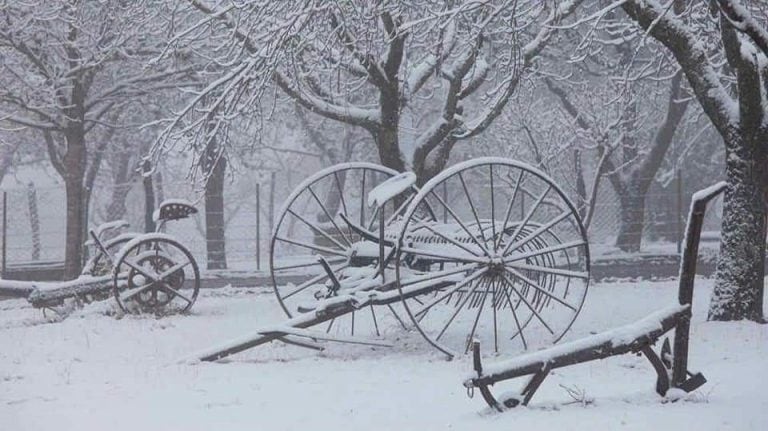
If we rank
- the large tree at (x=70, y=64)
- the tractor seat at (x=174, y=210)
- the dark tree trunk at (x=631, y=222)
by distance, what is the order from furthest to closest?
the dark tree trunk at (x=631, y=222), the large tree at (x=70, y=64), the tractor seat at (x=174, y=210)

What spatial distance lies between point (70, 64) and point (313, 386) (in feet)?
34.6

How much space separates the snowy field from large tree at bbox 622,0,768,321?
1.40 feet

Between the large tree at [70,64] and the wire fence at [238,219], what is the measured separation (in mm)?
1838

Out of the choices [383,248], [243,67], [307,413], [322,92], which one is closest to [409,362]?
[383,248]

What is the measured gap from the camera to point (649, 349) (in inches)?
226

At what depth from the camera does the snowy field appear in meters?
5.50

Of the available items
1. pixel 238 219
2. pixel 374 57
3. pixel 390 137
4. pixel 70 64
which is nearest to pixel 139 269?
pixel 390 137

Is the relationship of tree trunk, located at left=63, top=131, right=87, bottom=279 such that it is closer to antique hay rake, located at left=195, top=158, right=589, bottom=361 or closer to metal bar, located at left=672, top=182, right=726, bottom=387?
antique hay rake, located at left=195, top=158, right=589, bottom=361

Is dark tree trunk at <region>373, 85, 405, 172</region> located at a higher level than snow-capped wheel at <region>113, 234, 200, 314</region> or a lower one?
higher

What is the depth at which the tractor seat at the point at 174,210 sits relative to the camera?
1184cm

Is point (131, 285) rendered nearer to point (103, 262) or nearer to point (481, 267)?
point (103, 262)

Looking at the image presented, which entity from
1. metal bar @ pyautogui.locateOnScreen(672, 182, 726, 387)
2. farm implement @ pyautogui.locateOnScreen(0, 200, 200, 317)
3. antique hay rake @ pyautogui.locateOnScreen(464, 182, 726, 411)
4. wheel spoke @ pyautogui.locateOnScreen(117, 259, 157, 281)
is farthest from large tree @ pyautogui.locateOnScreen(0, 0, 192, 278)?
metal bar @ pyautogui.locateOnScreen(672, 182, 726, 387)

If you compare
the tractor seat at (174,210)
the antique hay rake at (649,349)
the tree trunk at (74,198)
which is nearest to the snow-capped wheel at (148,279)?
the tractor seat at (174,210)

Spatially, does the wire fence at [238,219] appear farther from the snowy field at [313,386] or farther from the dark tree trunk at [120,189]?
the snowy field at [313,386]
